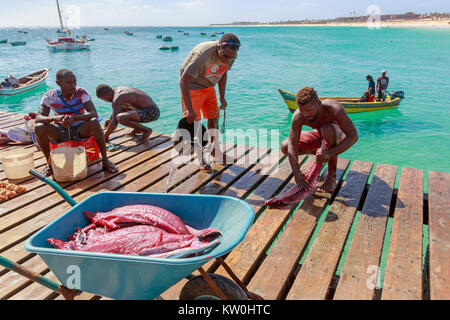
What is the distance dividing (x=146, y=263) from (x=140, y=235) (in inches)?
17.6

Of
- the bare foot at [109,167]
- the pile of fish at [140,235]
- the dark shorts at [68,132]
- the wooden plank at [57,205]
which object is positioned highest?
the dark shorts at [68,132]

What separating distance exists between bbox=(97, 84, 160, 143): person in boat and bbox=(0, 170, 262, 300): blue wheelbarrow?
3.63 metres

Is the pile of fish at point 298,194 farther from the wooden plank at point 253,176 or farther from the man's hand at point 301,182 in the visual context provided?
the wooden plank at point 253,176

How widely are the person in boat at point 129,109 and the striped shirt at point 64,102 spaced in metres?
1.18

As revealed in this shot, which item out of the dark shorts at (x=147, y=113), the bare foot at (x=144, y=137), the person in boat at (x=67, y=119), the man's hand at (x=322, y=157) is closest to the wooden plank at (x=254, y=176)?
the man's hand at (x=322, y=157)

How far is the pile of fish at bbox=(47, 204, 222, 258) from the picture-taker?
197 cm

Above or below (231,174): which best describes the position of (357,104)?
below

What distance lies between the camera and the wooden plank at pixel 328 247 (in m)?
2.35

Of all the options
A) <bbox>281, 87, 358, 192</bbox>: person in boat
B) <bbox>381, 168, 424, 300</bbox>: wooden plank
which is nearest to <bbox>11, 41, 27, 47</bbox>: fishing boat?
<bbox>281, 87, 358, 192</bbox>: person in boat

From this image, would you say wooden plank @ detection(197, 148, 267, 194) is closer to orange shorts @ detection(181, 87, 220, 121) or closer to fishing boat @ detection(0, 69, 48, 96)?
orange shorts @ detection(181, 87, 220, 121)

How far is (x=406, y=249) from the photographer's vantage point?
275 cm

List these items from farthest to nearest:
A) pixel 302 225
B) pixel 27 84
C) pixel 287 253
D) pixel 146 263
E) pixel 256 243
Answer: pixel 27 84 → pixel 302 225 → pixel 256 243 → pixel 287 253 → pixel 146 263

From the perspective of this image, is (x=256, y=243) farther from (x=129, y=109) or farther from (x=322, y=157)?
(x=129, y=109)

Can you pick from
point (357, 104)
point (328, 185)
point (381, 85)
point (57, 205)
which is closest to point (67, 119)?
point (57, 205)
